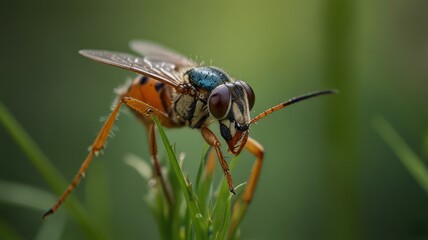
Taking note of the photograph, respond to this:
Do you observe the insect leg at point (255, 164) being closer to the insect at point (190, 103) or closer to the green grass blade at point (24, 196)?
the insect at point (190, 103)

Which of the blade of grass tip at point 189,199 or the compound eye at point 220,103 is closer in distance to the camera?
the blade of grass tip at point 189,199

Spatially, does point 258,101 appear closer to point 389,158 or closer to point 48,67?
point 389,158

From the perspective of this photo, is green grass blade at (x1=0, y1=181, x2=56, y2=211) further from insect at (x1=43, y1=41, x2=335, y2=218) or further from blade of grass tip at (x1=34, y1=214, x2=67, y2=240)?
insect at (x1=43, y1=41, x2=335, y2=218)

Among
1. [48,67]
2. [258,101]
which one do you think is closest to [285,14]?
[258,101]

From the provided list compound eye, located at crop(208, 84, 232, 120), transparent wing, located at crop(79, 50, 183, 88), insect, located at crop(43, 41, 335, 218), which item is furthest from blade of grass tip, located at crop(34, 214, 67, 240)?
compound eye, located at crop(208, 84, 232, 120)

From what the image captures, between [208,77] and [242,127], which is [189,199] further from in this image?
[208,77]

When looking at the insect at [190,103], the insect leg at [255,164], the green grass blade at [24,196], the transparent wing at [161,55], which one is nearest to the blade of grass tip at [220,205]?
the insect at [190,103]

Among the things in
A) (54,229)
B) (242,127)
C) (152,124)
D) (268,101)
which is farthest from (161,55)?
(242,127)
